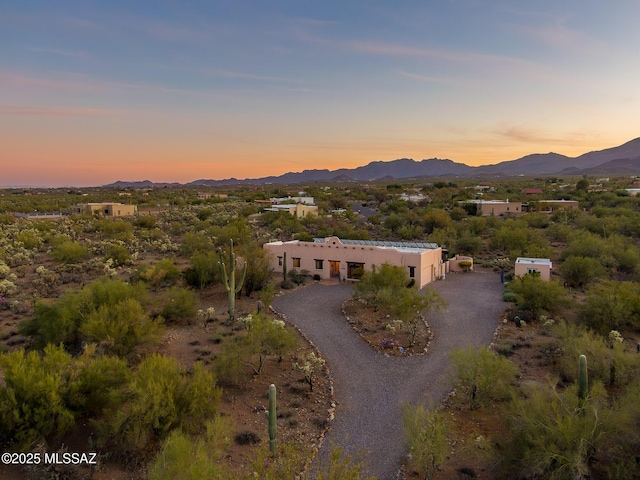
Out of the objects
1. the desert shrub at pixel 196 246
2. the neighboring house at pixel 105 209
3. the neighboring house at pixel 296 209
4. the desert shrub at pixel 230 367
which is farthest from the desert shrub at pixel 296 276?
the neighboring house at pixel 105 209

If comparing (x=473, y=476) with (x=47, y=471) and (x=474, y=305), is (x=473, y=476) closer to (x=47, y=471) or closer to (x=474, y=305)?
(x=47, y=471)

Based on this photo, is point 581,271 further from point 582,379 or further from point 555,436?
point 555,436

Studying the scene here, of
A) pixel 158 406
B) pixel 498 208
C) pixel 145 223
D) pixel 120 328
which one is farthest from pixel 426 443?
pixel 498 208

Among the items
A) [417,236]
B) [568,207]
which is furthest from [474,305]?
[568,207]

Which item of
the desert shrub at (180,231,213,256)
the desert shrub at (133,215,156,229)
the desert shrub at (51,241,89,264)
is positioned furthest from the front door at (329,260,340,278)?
the desert shrub at (133,215,156,229)

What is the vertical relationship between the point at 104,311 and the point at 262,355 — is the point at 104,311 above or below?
above
